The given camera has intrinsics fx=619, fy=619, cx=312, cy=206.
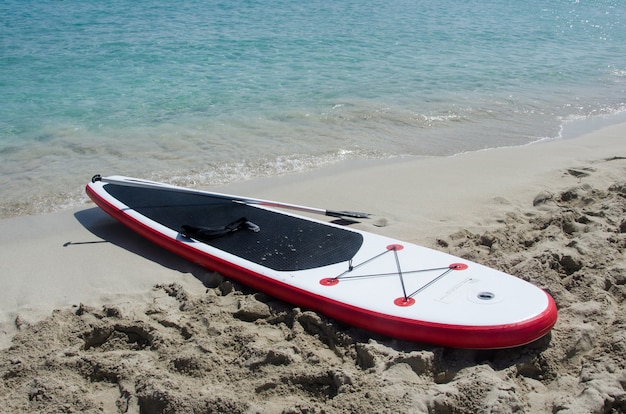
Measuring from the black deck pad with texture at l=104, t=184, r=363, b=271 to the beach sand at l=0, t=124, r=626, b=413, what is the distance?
0.25 m

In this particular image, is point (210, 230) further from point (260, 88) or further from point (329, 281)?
point (260, 88)

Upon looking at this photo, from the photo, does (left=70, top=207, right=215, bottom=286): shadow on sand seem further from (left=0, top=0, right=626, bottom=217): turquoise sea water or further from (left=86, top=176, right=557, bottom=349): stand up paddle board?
(left=0, top=0, right=626, bottom=217): turquoise sea water

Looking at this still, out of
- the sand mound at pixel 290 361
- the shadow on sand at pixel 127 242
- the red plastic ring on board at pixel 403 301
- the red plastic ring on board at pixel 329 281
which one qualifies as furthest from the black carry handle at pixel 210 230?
the red plastic ring on board at pixel 403 301

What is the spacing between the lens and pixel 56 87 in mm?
9219

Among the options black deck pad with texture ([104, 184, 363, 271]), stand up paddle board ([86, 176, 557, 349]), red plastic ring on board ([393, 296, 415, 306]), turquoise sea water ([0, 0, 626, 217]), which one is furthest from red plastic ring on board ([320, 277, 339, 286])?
turquoise sea water ([0, 0, 626, 217])

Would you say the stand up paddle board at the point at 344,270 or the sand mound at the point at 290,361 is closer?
the sand mound at the point at 290,361

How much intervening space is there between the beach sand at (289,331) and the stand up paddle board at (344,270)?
0.10 meters

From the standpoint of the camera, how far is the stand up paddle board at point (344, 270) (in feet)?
10.1

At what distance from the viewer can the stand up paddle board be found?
3084mm

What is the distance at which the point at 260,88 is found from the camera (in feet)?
30.6

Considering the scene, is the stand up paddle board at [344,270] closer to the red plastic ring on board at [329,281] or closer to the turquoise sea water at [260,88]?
the red plastic ring on board at [329,281]

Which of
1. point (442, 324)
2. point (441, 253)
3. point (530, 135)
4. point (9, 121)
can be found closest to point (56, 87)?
point (9, 121)

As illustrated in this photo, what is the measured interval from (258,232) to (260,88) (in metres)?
5.46

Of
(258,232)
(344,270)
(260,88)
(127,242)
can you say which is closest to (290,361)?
(344,270)
